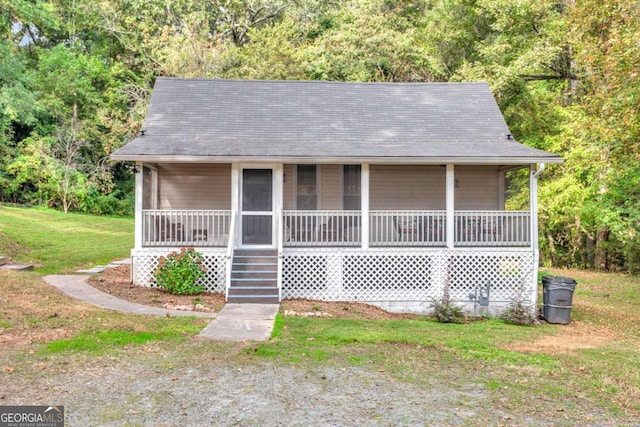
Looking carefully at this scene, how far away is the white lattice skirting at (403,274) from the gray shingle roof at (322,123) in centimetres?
218

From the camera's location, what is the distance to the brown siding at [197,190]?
1211cm

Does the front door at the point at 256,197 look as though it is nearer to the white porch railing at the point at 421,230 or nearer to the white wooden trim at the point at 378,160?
the white porch railing at the point at 421,230

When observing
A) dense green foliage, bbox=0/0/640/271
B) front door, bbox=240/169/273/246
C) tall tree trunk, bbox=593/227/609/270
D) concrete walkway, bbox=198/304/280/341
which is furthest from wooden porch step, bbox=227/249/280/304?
tall tree trunk, bbox=593/227/609/270

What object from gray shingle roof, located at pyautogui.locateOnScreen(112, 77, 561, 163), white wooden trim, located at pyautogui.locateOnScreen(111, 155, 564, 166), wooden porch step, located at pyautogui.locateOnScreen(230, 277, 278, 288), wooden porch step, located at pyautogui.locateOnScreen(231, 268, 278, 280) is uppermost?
gray shingle roof, located at pyautogui.locateOnScreen(112, 77, 561, 163)

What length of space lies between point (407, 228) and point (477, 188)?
3.29m

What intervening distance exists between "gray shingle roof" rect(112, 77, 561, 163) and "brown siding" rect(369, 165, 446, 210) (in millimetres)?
1284

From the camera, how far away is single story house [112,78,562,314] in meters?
10.0

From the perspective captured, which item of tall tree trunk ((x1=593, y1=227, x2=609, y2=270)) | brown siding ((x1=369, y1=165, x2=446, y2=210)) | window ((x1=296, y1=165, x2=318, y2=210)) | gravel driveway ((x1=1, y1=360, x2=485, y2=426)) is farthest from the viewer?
tall tree trunk ((x1=593, y1=227, x2=609, y2=270))

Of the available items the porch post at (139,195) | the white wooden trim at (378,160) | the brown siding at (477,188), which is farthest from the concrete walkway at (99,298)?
the brown siding at (477,188)

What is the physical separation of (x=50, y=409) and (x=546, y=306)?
930 centimetres

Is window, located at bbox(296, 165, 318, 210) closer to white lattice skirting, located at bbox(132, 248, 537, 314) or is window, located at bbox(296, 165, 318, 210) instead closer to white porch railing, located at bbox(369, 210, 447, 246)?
white porch railing, located at bbox(369, 210, 447, 246)

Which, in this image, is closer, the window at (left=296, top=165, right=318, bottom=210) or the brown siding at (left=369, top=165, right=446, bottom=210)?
the window at (left=296, top=165, right=318, bottom=210)

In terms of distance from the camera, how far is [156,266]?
1038 centimetres

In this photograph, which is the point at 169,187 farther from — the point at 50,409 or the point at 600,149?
the point at 600,149
